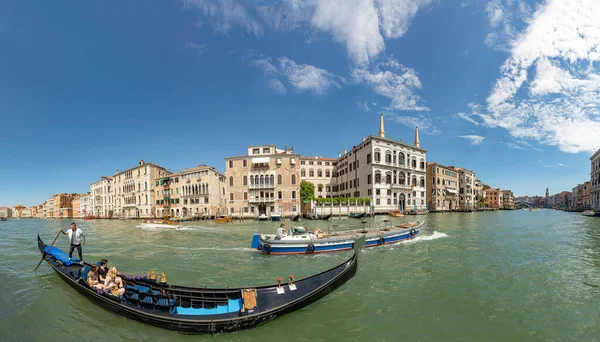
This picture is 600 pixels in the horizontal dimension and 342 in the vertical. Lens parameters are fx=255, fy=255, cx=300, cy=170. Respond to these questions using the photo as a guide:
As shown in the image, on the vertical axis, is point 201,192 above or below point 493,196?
above

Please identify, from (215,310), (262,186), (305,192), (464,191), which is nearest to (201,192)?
(262,186)

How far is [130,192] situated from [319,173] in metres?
38.9

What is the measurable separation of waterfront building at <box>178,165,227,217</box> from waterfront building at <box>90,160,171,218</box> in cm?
878

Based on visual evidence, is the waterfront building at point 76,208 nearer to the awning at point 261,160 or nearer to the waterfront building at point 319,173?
the awning at point 261,160

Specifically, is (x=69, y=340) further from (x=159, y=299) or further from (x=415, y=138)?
(x=415, y=138)

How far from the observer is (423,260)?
1037cm

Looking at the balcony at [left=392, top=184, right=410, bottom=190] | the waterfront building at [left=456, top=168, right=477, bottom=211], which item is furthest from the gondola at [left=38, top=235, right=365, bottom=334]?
the waterfront building at [left=456, top=168, right=477, bottom=211]

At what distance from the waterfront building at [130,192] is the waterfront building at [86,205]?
640 centimetres

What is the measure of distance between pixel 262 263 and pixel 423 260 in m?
6.52

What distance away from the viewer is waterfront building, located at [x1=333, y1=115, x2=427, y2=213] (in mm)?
39125

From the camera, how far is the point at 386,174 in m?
40.0

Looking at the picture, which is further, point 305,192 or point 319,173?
point 319,173

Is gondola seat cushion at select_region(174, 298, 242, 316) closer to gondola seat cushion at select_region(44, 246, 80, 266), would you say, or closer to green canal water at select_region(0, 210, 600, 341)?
green canal water at select_region(0, 210, 600, 341)

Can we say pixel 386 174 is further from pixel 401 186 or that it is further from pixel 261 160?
pixel 261 160
